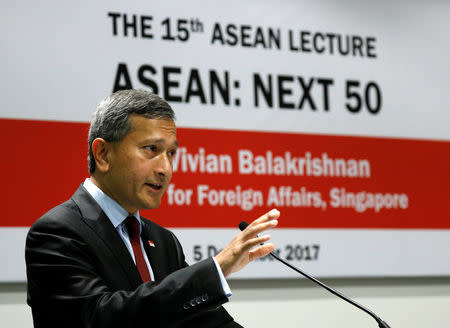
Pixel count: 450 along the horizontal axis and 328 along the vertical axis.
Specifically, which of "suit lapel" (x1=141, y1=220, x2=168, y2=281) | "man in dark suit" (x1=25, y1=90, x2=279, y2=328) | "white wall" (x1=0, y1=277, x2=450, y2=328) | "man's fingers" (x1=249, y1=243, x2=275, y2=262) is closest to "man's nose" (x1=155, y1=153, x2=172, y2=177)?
"man in dark suit" (x1=25, y1=90, x2=279, y2=328)

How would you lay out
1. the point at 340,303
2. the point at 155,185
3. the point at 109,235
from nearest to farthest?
the point at 109,235 → the point at 155,185 → the point at 340,303

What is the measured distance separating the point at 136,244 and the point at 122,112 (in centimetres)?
37

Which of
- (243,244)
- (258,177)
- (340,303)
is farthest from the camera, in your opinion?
(340,303)

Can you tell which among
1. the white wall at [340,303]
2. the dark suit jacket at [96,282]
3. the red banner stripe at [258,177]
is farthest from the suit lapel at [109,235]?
the white wall at [340,303]

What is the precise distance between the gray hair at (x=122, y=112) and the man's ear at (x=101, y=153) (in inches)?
0.7

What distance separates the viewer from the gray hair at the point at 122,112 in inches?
76.1

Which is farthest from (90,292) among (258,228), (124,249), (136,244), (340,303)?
(340,303)

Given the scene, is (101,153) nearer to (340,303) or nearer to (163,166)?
(163,166)

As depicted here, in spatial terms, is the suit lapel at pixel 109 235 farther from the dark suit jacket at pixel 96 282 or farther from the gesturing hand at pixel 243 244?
the gesturing hand at pixel 243 244

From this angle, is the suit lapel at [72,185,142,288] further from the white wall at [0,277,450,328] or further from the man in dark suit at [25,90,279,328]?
the white wall at [0,277,450,328]

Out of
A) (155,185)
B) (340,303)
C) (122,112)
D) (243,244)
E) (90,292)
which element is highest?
(122,112)

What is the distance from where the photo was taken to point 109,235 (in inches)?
72.6

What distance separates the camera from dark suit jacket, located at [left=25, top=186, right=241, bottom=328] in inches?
63.1

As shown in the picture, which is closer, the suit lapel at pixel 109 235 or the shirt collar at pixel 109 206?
the suit lapel at pixel 109 235
